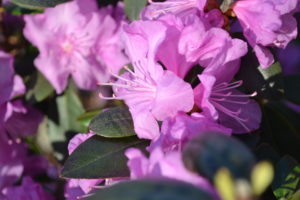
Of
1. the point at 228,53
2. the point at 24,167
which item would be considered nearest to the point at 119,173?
the point at 228,53

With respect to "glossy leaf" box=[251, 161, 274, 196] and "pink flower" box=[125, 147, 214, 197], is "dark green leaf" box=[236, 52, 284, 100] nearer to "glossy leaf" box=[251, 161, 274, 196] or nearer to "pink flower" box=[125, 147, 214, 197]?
"pink flower" box=[125, 147, 214, 197]

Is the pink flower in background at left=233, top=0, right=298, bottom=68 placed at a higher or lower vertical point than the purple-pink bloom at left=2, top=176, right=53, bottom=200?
higher

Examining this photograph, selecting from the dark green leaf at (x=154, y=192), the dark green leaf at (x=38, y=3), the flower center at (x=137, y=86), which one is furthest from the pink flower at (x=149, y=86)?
the dark green leaf at (x=154, y=192)

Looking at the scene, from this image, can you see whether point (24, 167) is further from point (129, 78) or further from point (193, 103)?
point (193, 103)

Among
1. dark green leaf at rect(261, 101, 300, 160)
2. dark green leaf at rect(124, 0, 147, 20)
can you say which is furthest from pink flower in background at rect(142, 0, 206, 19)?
dark green leaf at rect(261, 101, 300, 160)

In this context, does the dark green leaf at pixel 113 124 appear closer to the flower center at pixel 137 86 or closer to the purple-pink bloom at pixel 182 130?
the flower center at pixel 137 86

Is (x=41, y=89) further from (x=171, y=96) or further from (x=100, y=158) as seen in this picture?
(x=171, y=96)

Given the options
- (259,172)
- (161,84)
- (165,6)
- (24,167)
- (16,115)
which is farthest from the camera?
(24,167)
